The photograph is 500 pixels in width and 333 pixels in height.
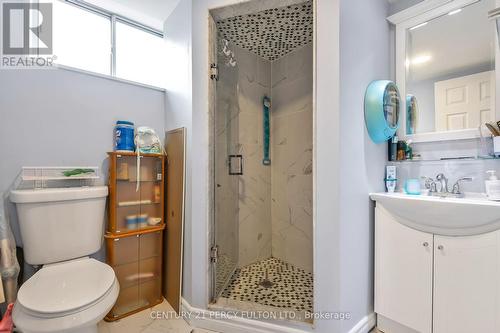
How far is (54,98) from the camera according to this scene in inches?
62.1

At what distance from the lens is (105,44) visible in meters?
1.99

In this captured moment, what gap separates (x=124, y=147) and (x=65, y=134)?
387mm

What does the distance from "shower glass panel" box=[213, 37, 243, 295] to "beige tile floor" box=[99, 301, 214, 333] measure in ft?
1.03

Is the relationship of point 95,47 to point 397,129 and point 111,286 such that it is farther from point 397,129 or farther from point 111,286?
point 397,129

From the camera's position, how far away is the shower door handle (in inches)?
81.5

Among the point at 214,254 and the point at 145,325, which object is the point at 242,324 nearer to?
the point at 214,254

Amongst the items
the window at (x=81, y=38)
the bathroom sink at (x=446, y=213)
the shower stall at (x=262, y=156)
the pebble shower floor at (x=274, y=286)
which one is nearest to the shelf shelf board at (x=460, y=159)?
the bathroom sink at (x=446, y=213)

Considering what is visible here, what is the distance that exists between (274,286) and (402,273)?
98cm

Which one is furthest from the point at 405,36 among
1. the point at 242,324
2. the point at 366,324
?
the point at 242,324

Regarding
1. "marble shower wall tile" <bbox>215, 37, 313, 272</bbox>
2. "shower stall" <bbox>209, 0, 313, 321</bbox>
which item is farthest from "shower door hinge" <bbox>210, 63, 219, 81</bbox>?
"marble shower wall tile" <bbox>215, 37, 313, 272</bbox>

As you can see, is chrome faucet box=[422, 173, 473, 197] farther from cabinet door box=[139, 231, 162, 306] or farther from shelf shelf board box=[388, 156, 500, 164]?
cabinet door box=[139, 231, 162, 306]

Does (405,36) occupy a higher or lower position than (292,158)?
higher

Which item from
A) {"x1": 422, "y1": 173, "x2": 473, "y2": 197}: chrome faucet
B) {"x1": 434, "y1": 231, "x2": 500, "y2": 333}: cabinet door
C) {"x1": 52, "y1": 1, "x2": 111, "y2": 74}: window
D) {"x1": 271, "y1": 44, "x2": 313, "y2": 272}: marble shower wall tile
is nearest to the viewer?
{"x1": 434, "y1": 231, "x2": 500, "y2": 333}: cabinet door

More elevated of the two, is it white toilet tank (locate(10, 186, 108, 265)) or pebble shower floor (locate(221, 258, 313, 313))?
white toilet tank (locate(10, 186, 108, 265))
